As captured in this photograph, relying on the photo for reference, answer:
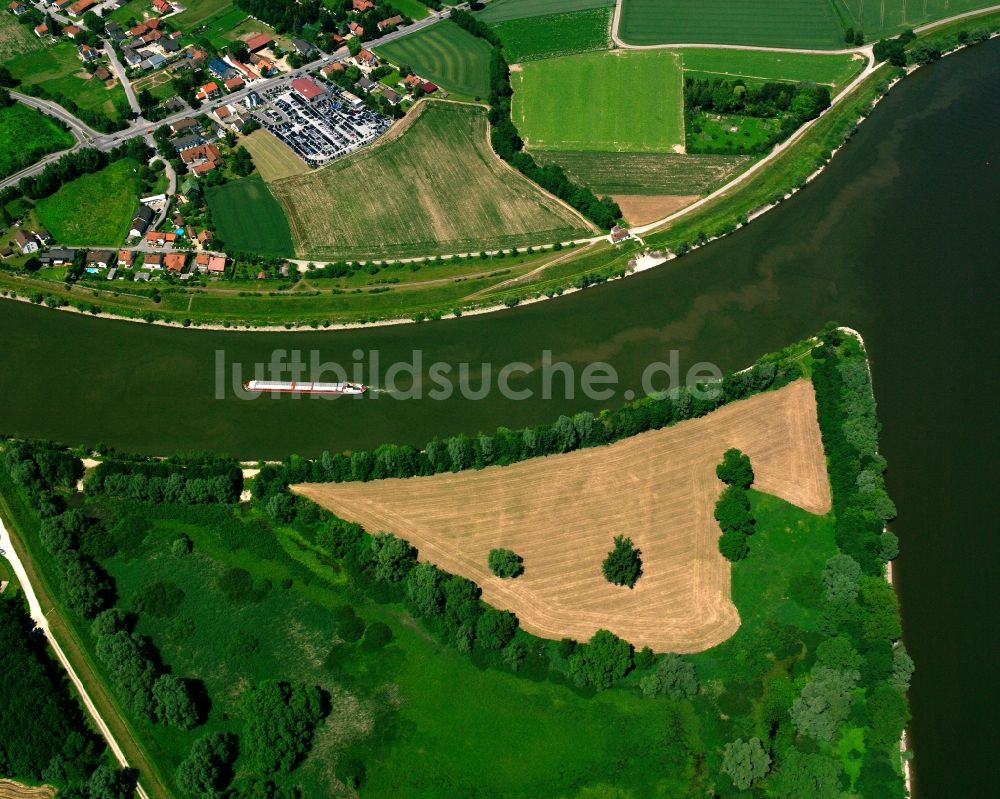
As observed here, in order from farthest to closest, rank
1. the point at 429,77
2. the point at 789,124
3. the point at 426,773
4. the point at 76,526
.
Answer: the point at 429,77
the point at 789,124
the point at 76,526
the point at 426,773

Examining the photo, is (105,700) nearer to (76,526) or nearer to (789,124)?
(76,526)

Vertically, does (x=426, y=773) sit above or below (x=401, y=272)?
below

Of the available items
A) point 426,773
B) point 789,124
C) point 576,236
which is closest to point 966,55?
point 789,124

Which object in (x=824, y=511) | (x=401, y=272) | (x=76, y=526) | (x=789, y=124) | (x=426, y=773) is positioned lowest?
(x=426, y=773)

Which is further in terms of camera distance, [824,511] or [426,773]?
[824,511]

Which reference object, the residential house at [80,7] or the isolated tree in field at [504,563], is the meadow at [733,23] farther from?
the isolated tree in field at [504,563]

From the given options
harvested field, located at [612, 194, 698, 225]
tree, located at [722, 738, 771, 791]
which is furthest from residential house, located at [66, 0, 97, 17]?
tree, located at [722, 738, 771, 791]

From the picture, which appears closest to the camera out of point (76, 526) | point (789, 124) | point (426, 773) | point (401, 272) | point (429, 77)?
point (426, 773)
